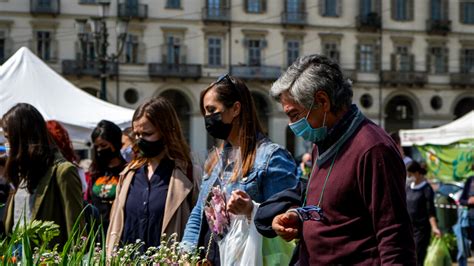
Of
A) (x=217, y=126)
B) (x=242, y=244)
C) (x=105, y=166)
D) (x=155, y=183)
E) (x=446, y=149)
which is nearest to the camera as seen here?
(x=242, y=244)

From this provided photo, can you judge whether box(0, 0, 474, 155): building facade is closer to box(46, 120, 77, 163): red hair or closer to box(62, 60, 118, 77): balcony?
box(62, 60, 118, 77): balcony

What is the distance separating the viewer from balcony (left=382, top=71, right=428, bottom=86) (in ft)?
165

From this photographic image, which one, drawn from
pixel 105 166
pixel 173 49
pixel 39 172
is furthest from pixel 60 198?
pixel 173 49

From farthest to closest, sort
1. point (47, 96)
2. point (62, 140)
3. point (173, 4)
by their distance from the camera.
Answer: point (173, 4), point (47, 96), point (62, 140)

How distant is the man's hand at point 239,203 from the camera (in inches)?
151

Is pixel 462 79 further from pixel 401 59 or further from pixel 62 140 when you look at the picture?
pixel 62 140

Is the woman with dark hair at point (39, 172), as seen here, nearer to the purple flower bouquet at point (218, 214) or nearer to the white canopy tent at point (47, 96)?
the purple flower bouquet at point (218, 214)

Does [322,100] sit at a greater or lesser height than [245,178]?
greater

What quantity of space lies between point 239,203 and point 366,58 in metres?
47.6

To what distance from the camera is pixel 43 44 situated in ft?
149

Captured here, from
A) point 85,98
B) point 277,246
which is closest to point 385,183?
point 277,246

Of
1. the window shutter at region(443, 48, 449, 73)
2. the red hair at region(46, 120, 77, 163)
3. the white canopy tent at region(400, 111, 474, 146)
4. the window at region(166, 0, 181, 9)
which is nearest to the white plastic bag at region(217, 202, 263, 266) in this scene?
the red hair at region(46, 120, 77, 163)

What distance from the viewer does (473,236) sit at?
10664mm

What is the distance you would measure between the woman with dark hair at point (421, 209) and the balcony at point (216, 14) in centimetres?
3781
